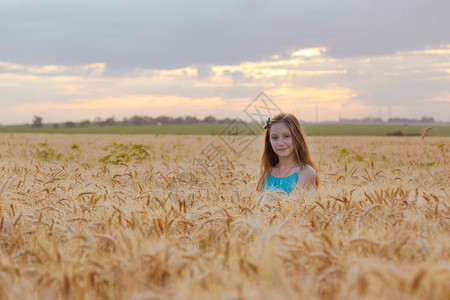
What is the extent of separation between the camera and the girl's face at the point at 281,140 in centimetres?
537

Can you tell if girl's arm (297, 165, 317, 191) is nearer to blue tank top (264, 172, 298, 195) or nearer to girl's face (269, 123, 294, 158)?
blue tank top (264, 172, 298, 195)

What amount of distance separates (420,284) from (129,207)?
7.94 feet

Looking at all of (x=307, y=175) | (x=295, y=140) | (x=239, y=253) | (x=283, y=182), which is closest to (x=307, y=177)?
(x=307, y=175)

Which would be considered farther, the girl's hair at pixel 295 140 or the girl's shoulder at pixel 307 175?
the girl's hair at pixel 295 140

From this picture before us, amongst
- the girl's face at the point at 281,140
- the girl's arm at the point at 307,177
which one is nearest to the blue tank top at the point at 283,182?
the girl's arm at the point at 307,177

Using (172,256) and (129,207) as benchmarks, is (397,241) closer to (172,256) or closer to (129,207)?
(172,256)

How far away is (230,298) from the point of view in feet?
5.18

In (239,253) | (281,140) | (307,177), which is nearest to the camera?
(239,253)

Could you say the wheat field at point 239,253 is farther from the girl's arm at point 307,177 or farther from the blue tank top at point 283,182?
the blue tank top at point 283,182

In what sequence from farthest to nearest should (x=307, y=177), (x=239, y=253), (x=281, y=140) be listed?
(x=281, y=140)
(x=307, y=177)
(x=239, y=253)

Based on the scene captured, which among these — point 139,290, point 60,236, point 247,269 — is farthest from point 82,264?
point 60,236

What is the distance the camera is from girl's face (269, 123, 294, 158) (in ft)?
17.6

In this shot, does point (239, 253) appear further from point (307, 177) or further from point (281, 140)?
point (281, 140)

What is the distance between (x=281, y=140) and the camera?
5371 millimetres
